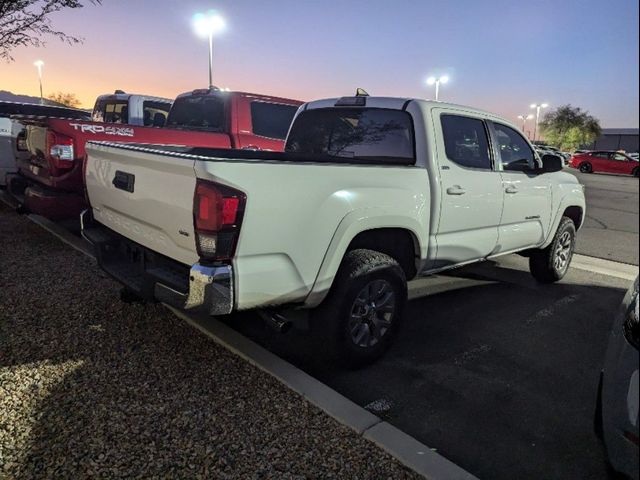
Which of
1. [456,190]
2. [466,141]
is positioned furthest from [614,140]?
[456,190]

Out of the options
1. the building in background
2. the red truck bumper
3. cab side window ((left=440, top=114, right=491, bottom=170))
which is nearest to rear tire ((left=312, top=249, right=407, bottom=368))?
cab side window ((left=440, top=114, right=491, bottom=170))

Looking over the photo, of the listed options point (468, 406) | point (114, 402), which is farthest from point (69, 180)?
point (468, 406)

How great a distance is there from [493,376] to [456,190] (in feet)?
4.78

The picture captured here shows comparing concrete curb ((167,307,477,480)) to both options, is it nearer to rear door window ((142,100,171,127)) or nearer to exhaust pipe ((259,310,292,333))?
exhaust pipe ((259,310,292,333))

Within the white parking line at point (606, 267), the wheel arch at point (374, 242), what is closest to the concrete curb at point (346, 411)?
the wheel arch at point (374, 242)

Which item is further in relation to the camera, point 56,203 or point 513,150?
point 56,203

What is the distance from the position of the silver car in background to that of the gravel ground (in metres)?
0.92

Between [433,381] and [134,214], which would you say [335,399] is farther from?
[134,214]

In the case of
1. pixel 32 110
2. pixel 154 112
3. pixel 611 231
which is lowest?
pixel 611 231

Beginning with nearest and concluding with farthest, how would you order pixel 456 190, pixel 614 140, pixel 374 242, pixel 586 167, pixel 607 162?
1. pixel 374 242
2. pixel 456 190
3. pixel 607 162
4. pixel 586 167
5. pixel 614 140

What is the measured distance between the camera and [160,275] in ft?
10.1

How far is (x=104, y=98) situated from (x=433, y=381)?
29.7 ft

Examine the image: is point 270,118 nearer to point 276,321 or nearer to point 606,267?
point 276,321

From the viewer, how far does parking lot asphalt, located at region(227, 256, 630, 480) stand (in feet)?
9.18
